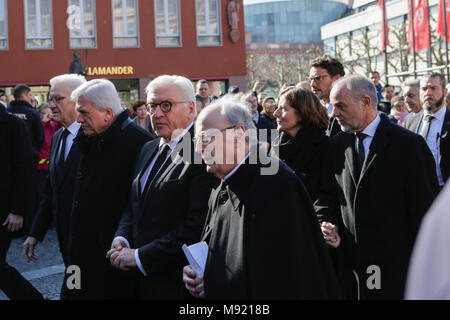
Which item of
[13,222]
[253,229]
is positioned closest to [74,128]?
[13,222]

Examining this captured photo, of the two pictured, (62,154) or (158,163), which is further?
(62,154)

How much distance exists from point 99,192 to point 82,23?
27.0 meters

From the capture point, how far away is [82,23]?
1148 inches

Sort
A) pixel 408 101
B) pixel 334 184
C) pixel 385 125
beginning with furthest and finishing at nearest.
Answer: pixel 408 101
pixel 334 184
pixel 385 125

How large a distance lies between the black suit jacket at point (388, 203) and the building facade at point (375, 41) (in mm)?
→ 30487

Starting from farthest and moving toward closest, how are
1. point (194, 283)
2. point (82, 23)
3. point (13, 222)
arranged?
point (82, 23) < point (13, 222) < point (194, 283)

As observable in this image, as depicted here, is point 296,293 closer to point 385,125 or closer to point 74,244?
point 385,125

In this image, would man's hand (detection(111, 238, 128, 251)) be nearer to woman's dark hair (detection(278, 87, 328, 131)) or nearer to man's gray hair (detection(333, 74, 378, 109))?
woman's dark hair (detection(278, 87, 328, 131))

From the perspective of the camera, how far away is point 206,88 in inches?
376

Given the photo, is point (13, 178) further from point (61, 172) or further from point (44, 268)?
point (44, 268)

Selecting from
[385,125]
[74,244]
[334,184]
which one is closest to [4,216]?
[74,244]

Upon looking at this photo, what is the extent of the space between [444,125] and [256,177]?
397 cm

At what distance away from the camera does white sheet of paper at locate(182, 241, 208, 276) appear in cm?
289

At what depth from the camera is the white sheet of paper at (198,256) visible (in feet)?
9.49
